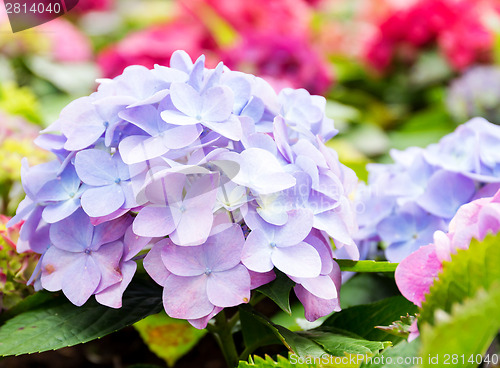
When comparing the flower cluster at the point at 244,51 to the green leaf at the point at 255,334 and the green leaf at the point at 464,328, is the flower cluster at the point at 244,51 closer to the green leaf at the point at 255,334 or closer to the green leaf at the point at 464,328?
the green leaf at the point at 255,334

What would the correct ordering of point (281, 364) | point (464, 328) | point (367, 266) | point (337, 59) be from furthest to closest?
1. point (337, 59)
2. point (367, 266)
3. point (281, 364)
4. point (464, 328)

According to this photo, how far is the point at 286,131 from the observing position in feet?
1.88

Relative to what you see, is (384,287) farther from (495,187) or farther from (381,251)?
(495,187)

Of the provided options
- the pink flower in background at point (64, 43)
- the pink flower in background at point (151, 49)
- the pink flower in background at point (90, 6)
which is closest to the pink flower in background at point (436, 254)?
the pink flower in background at point (151, 49)

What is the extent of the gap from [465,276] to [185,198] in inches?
9.7

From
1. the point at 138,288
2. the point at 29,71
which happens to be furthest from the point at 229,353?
the point at 29,71

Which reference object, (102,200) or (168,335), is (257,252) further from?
(168,335)

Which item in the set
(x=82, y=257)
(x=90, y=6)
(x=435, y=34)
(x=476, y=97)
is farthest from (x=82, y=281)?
(x=90, y=6)

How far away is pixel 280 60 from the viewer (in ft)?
4.53

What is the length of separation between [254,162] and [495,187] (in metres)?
0.32

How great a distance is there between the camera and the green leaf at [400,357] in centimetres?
43

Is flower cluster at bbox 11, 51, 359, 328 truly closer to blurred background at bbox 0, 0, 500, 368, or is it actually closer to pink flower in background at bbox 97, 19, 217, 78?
blurred background at bbox 0, 0, 500, 368

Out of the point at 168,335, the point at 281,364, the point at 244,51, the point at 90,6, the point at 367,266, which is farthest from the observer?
the point at 90,6

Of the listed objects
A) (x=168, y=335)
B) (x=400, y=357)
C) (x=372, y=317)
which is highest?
(x=400, y=357)
